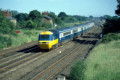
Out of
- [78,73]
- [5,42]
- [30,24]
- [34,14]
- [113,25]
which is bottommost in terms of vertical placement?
[78,73]

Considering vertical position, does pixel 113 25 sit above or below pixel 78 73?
above

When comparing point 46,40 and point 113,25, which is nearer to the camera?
point 46,40

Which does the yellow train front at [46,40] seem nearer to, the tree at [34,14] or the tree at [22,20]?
the tree at [22,20]

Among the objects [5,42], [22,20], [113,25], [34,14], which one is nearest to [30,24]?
[34,14]

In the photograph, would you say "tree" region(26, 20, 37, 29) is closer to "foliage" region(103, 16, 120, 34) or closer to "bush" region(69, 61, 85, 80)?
"foliage" region(103, 16, 120, 34)

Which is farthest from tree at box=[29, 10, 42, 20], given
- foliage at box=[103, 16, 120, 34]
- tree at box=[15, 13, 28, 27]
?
foliage at box=[103, 16, 120, 34]

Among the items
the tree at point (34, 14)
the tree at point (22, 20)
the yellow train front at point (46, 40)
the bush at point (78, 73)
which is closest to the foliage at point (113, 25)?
the yellow train front at point (46, 40)

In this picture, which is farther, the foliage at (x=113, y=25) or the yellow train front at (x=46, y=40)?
the foliage at (x=113, y=25)

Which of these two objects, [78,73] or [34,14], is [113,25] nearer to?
[78,73]

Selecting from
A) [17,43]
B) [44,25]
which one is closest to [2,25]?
[17,43]

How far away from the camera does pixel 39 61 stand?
62.6 feet

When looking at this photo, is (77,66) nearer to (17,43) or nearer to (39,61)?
(39,61)

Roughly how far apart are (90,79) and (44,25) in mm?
59712

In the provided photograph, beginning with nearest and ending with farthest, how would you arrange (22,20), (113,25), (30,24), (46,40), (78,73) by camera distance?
(78,73), (46,40), (113,25), (30,24), (22,20)
